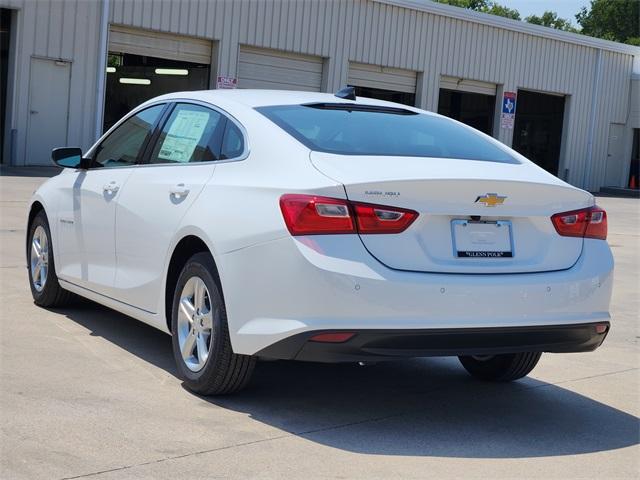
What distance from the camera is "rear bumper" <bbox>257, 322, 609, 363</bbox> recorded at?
426 centimetres

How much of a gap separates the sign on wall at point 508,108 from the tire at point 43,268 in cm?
2589

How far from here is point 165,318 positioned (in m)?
5.28

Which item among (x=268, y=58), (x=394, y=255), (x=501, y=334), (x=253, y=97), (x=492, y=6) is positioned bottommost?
(x=501, y=334)

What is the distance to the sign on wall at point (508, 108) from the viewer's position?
3172cm

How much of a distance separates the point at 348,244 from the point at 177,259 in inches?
50.4

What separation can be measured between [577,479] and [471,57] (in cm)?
2856

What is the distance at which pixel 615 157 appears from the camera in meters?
37.3

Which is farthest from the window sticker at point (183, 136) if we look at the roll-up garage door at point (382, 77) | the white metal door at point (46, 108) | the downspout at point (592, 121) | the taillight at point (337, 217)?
the downspout at point (592, 121)

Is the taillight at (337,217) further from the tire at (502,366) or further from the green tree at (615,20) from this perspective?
the green tree at (615,20)

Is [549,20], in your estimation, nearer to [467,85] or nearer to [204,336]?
[467,85]

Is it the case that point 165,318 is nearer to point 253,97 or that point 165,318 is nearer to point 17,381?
point 17,381

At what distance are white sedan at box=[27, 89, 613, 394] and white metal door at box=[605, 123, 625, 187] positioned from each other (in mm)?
32970

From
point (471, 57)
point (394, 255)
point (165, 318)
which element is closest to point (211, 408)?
point (165, 318)

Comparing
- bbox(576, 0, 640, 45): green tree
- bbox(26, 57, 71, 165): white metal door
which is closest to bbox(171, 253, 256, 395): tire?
bbox(26, 57, 71, 165): white metal door
